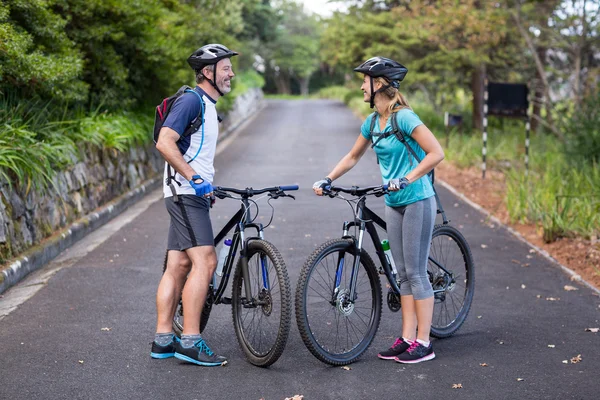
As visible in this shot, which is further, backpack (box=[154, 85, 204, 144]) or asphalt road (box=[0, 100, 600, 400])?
backpack (box=[154, 85, 204, 144])

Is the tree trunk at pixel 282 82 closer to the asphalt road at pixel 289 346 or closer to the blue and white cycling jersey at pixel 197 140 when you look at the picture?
the asphalt road at pixel 289 346

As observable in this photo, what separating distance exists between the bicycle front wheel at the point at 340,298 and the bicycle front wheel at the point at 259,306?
0.51ft

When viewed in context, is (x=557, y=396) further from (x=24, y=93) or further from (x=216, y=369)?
(x=24, y=93)

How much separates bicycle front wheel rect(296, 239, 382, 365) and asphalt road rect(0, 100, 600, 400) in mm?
141

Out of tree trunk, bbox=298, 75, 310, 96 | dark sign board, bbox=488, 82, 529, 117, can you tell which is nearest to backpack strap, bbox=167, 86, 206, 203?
dark sign board, bbox=488, 82, 529, 117

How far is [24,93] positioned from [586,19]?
10374mm

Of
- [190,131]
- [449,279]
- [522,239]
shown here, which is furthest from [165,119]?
[522,239]

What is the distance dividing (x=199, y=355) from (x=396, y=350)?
50.7 inches

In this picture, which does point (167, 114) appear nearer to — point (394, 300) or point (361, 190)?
point (361, 190)

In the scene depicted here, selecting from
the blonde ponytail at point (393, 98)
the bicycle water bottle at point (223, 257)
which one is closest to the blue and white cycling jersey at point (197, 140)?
the bicycle water bottle at point (223, 257)

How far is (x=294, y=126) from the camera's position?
32.4 meters

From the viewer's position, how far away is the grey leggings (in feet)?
18.0

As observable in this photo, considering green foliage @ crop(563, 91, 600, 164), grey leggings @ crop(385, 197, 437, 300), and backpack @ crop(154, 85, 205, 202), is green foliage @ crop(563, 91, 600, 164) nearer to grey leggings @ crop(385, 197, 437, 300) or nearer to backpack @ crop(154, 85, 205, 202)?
grey leggings @ crop(385, 197, 437, 300)

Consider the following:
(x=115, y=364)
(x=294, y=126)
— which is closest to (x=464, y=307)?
(x=115, y=364)
